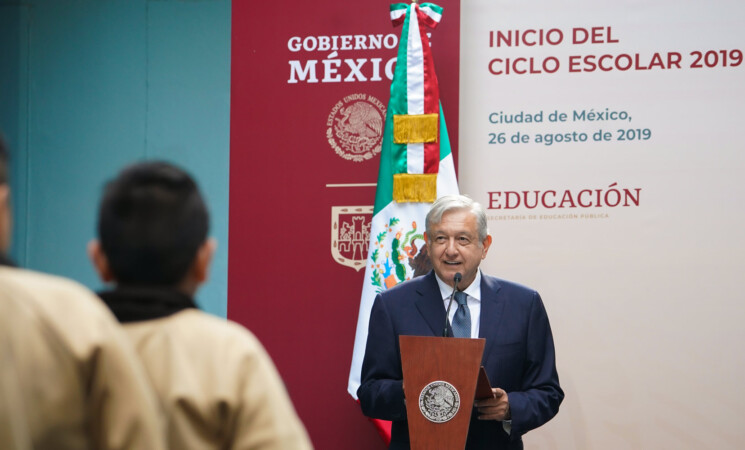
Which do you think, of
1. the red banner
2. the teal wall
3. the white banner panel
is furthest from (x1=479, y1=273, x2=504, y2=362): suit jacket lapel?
the teal wall

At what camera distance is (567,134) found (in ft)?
15.6

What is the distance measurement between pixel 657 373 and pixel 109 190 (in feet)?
11.9

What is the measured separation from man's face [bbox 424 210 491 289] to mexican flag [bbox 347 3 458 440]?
106 centimetres

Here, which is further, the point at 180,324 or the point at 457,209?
the point at 457,209

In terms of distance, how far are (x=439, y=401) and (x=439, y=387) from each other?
0.04m

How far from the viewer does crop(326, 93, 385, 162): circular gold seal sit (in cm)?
495

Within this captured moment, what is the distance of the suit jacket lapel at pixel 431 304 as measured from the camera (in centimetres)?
322

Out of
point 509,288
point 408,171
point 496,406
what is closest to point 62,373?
point 496,406

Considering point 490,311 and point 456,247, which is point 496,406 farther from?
point 456,247

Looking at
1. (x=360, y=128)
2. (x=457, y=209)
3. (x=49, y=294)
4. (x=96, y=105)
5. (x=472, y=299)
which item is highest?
(x=96, y=105)

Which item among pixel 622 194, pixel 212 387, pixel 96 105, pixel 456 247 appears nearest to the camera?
pixel 212 387

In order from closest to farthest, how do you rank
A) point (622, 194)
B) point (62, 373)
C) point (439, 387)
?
point (62, 373) → point (439, 387) → point (622, 194)

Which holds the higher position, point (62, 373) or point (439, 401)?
point (62, 373)

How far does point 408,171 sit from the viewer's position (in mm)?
4465
